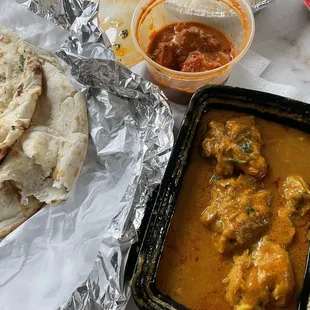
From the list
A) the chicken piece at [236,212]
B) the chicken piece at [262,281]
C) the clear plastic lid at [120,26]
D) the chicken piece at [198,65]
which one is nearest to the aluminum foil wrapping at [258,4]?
the chicken piece at [198,65]

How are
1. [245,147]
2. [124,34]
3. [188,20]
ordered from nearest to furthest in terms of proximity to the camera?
[245,147] < [188,20] < [124,34]

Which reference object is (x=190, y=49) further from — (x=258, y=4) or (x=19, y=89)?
(x=19, y=89)

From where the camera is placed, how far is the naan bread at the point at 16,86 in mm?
1729

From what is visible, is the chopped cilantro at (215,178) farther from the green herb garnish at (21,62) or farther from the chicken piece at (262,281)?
the green herb garnish at (21,62)

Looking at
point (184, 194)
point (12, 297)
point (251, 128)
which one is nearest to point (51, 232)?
point (12, 297)

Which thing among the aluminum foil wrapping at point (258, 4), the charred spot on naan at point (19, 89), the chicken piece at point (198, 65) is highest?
the aluminum foil wrapping at point (258, 4)

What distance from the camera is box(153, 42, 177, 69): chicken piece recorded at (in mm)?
2064

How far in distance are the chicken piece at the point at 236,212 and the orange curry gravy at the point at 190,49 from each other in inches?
22.3

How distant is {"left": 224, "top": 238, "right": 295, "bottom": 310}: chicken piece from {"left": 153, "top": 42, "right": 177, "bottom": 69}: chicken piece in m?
0.91

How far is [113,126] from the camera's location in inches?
77.1

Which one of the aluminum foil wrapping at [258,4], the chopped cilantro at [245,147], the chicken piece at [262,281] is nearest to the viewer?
the chicken piece at [262,281]

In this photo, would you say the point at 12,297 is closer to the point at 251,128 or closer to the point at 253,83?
the point at 251,128

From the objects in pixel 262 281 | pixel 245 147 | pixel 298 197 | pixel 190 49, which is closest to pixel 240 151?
pixel 245 147

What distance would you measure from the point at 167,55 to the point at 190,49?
11 cm
